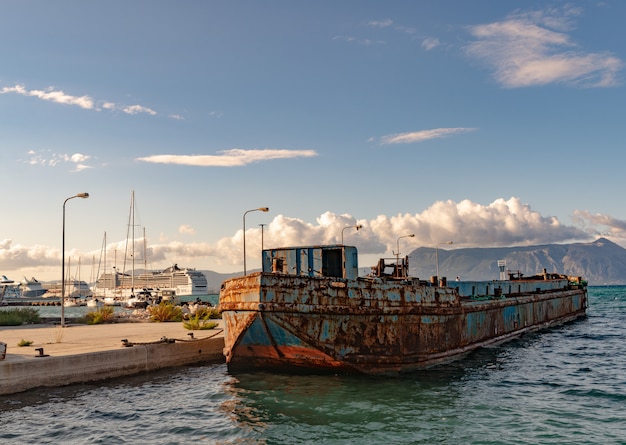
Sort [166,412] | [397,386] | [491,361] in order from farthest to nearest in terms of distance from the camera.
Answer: [491,361], [397,386], [166,412]

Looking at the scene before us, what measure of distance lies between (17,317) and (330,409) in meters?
25.9

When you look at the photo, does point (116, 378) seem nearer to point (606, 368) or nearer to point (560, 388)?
point (560, 388)

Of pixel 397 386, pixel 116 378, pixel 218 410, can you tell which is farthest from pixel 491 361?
pixel 116 378

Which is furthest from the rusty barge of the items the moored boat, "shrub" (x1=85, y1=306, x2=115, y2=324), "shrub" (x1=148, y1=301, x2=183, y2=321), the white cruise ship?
the moored boat

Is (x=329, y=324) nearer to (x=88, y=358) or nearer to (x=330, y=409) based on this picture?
(x=330, y=409)

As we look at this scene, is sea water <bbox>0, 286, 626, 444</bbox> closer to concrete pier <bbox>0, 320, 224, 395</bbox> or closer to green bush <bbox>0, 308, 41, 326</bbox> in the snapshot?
concrete pier <bbox>0, 320, 224, 395</bbox>

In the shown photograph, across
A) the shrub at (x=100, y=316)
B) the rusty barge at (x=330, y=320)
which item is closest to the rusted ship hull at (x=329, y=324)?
the rusty barge at (x=330, y=320)

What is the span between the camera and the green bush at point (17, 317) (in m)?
30.5

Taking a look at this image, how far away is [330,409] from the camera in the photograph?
12562 millimetres

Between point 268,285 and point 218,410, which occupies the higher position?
point 268,285

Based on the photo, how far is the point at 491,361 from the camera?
66.5 ft

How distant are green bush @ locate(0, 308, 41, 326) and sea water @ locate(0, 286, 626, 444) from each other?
1797 cm

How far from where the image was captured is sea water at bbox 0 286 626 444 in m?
10.8

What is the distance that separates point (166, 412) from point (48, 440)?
275cm
